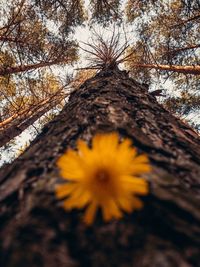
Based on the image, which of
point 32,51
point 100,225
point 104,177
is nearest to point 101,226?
point 100,225

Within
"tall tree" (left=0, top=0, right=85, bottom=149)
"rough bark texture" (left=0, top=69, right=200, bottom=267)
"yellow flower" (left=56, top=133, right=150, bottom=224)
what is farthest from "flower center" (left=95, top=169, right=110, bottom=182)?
"tall tree" (left=0, top=0, right=85, bottom=149)

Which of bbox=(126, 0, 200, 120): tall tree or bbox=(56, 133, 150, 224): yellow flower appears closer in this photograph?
bbox=(56, 133, 150, 224): yellow flower

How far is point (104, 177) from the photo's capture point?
0.57 m

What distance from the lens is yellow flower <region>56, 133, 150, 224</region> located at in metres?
0.54

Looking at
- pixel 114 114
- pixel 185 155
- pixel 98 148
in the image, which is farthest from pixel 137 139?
pixel 98 148

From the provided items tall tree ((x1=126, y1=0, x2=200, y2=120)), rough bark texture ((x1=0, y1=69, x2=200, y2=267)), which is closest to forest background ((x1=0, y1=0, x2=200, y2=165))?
tall tree ((x1=126, y1=0, x2=200, y2=120))

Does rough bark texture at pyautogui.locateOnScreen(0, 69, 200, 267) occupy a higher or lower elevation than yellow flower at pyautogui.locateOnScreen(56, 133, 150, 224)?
lower

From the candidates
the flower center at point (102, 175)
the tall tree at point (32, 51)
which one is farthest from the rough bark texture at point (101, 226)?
the tall tree at point (32, 51)

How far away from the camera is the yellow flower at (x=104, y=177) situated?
535mm

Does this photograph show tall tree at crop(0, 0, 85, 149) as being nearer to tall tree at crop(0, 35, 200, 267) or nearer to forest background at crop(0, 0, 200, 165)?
forest background at crop(0, 0, 200, 165)

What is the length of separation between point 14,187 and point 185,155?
0.60 meters

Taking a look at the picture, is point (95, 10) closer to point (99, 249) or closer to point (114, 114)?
point (114, 114)

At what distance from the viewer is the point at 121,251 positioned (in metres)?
0.58

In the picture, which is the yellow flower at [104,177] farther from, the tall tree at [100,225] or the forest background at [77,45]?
the forest background at [77,45]
